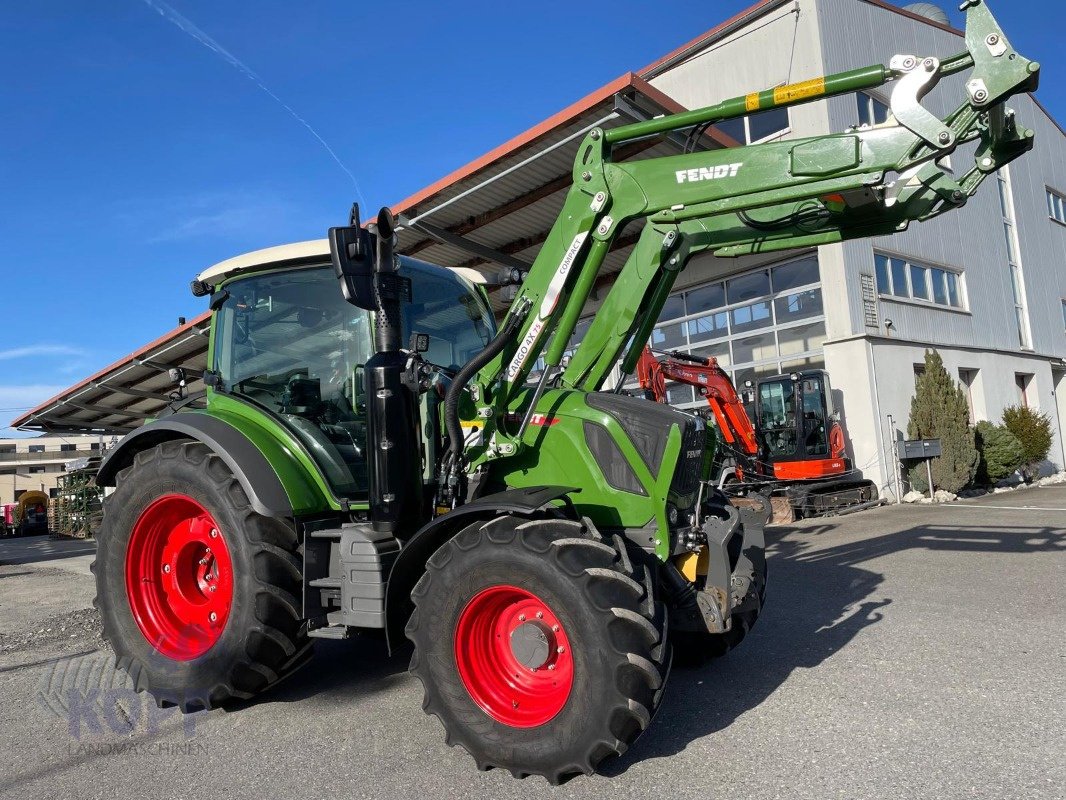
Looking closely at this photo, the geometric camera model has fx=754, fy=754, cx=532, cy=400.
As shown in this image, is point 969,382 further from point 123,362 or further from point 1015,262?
point 123,362

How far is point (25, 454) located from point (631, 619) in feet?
258

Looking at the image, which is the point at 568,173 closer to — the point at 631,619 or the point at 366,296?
the point at 366,296

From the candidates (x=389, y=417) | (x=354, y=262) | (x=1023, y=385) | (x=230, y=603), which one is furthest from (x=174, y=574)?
(x=1023, y=385)

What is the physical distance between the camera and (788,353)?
16.3 m

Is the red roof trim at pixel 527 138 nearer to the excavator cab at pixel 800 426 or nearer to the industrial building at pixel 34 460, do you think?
the excavator cab at pixel 800 426

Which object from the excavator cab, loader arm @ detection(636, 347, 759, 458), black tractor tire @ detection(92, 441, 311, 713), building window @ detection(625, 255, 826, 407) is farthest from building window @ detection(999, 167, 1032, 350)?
black tractor tire @ detection(92, 441, 311, 713)

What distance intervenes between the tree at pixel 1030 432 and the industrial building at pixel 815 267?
0.60 meters

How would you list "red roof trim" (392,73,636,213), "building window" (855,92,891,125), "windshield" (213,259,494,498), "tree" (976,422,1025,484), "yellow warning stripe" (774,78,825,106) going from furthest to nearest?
"tree" (976,422,1025,484) < "building window" (855,92,891,125) < "red roof trim" (392,73,636,213) < "windshield" (213,259,494,498) < "yellow warning stripe" (774,78,825,106)

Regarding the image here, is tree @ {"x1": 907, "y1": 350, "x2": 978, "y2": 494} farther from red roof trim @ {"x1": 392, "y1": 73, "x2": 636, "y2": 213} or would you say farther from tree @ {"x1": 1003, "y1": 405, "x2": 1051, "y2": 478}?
red roof trim @ {"x1": 392, "y1": 73, "x2": 636, "y2": 213}

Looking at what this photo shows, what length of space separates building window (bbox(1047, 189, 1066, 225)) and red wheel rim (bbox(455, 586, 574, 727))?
27.7 metres

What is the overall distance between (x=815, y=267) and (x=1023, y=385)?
32.9ft

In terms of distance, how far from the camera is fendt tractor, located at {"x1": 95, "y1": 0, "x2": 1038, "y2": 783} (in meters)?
3.09

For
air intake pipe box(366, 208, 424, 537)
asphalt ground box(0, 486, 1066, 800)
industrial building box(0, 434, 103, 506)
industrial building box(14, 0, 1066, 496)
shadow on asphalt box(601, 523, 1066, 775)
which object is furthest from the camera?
industrial building box(0, 434, 103, 506)

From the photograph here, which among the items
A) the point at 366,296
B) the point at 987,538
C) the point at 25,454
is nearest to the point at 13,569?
the point at 366,296
